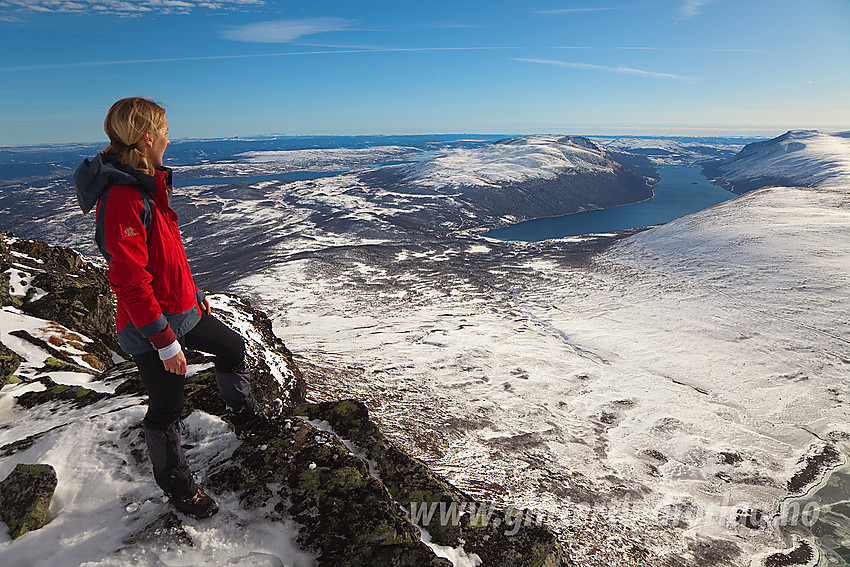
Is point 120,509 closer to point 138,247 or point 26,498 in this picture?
point 26,498

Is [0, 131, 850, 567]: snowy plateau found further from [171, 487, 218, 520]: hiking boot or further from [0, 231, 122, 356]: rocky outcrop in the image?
[0, 231, 122, 356]: rocky outcrop

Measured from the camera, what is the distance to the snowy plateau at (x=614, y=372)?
18891 millimetres

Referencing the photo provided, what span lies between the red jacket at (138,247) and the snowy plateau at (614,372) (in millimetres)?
2243

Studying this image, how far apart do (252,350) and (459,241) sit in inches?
4414

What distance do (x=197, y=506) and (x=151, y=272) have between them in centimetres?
259

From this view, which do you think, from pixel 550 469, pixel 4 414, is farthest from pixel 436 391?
pixel 4 414

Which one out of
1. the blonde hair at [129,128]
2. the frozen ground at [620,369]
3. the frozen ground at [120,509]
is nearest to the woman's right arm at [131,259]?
the blonde hair at [129,128]

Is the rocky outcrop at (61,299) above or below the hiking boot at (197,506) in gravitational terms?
below

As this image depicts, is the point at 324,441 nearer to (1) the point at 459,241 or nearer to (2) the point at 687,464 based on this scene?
(2) the point at 687,464

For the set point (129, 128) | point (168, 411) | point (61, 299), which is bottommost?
point (61, 299)

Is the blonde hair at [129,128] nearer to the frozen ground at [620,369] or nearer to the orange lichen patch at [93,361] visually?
the orange lichen patch at [93,361]

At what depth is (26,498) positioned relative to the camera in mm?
4492

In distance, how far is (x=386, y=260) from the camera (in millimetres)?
98500

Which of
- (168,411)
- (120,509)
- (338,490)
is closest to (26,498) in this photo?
(120,509)
